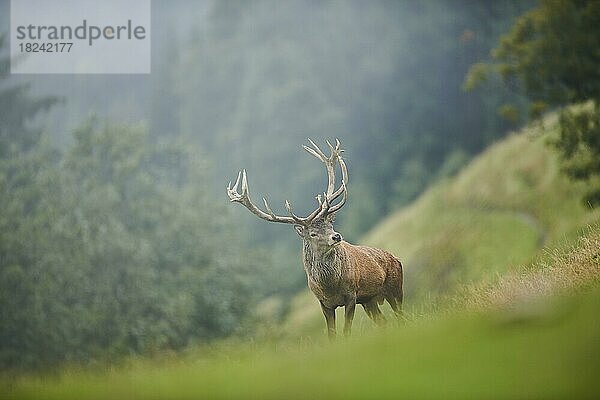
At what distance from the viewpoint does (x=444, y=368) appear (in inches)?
120

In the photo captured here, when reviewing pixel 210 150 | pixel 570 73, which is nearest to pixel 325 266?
pixel 570 73

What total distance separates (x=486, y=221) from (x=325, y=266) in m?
11.0

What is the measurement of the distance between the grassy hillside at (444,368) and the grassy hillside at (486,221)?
1039 cm

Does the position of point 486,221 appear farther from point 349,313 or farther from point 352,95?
point 352,95

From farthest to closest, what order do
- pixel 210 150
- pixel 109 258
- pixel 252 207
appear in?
pixel 210 150, pixel 109 258, pixel 252 207

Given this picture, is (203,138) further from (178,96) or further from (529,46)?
(529,46)

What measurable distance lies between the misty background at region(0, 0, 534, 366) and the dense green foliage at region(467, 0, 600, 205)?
22.4ft

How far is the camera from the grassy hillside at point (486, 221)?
15.0m

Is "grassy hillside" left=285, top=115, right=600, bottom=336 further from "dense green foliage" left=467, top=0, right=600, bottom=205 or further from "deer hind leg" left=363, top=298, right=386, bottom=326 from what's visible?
"deer hind leg" left=363, top=298, right=386, bottom=326

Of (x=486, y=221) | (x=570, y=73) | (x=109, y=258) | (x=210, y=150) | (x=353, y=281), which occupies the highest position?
(x=210, y=150)

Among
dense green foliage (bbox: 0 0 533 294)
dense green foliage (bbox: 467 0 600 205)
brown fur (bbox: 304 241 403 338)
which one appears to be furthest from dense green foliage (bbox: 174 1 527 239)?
brown fur (bbox: 304 241 403 338)

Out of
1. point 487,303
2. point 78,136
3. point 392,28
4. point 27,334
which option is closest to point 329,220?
point 487,303

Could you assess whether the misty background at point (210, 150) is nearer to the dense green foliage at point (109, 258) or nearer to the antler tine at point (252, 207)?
the dense green foliage at point (109, 258)

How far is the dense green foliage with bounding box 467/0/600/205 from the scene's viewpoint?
14.0 meters
